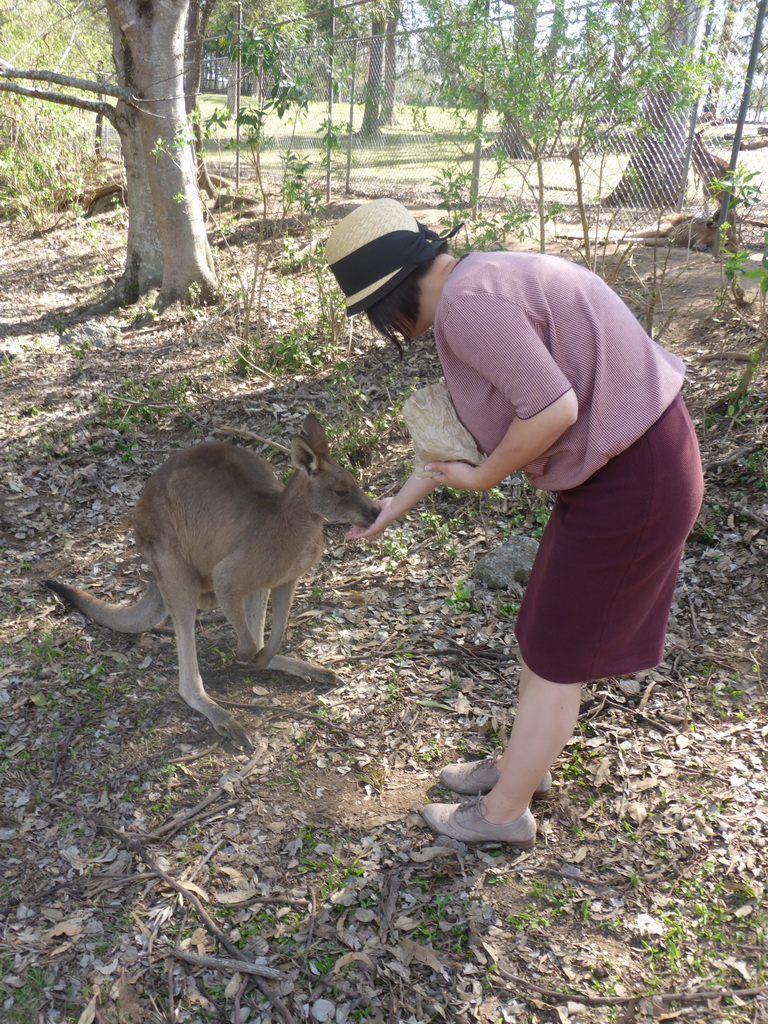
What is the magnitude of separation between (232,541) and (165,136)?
16.2 ft

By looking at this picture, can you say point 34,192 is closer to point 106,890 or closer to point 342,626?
point 342,626

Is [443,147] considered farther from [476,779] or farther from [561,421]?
[561,421]

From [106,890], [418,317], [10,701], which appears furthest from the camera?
[10,701]

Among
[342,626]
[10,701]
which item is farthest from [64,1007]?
[342,626]

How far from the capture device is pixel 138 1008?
2297 millimetres

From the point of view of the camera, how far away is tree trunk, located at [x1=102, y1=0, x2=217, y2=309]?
691 cm

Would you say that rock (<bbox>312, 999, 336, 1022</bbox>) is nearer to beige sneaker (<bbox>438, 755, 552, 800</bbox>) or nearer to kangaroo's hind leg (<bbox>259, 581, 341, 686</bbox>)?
beige sneaker (<bbox>438, 755, 552, 800</bbox>)

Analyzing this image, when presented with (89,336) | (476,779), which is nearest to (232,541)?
(476,779)

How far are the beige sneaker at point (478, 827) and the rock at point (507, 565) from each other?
4.91 ft

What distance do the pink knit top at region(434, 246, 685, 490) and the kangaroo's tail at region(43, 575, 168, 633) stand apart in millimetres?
2213

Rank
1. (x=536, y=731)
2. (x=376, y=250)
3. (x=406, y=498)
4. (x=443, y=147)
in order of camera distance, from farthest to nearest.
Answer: (x=443, y=147), (x=406, y=498), (x=536, y=731), (x=376, y=250)

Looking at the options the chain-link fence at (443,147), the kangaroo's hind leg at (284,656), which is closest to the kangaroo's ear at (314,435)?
the kangaroo's hind leg at (284,656)

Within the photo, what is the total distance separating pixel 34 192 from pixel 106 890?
38.3ft

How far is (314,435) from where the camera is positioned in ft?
11.7
